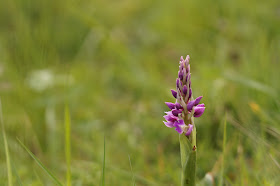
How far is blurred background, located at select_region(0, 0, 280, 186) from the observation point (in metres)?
2.42

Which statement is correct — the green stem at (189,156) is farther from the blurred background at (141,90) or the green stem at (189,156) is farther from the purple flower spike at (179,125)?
the blurred background at (141,90)

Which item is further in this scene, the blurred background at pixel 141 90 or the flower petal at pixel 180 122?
the blurred background at pixel 141 90

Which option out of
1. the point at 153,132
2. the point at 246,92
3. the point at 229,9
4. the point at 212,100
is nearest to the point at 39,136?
the point at 153,132

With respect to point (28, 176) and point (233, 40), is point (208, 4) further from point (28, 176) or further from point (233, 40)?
point (28, 176)

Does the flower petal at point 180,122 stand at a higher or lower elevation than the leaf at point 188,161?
higher

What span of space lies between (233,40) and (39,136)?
2.74m

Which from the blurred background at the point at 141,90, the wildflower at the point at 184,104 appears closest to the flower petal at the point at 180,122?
the wildflower at the point at 184,104

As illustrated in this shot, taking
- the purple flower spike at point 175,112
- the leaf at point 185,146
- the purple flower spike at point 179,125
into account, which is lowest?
the leaf at point 185,146

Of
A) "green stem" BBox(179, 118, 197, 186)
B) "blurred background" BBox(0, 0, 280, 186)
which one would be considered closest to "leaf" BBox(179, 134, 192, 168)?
"green stem" BBox(179, 118, 197, 186)

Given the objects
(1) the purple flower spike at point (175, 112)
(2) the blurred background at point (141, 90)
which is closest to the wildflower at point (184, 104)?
(1) the purple flower spike at point (175, 112)

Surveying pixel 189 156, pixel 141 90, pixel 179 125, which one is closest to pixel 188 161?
pixel 189 156

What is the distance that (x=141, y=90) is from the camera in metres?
4.06

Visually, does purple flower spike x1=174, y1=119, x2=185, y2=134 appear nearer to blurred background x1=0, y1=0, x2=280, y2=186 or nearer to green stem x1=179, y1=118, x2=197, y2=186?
green stem x1=179, y1=118, x2=197, y2=186

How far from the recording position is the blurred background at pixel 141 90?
242 cm
